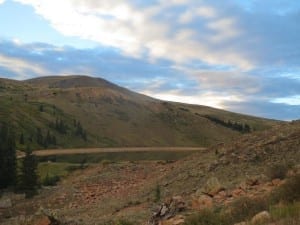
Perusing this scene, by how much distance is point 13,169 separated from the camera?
47938 millimetres

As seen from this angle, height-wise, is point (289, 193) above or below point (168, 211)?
above

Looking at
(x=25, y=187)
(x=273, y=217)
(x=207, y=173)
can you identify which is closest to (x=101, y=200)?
(x=207, y=173)

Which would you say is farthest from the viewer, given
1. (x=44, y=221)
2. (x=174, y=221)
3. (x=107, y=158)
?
(x=107, y=158)

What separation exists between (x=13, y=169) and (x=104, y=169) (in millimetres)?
9074

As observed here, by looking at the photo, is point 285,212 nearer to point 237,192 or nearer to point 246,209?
point 246,209

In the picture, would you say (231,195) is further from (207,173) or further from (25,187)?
(25,187)

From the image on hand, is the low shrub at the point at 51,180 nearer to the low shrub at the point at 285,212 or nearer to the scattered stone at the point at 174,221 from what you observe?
the scattered stone at the point at 174,221

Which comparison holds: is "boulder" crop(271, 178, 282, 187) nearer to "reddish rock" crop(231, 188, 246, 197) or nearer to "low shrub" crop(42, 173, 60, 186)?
"reddish rock" crop(231, 188, 246, 197)

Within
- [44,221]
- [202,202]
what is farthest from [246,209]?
[44,221]

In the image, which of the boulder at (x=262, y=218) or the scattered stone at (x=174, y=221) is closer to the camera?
the boulder at (x=262, y=218)

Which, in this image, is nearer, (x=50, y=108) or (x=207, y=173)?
(x=207, y=173)

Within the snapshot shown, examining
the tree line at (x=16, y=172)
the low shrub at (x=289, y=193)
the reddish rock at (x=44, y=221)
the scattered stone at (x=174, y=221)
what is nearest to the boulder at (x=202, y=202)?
the scattered stone at (x=174, y=221)

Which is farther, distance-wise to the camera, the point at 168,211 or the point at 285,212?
→ the point at 168,211

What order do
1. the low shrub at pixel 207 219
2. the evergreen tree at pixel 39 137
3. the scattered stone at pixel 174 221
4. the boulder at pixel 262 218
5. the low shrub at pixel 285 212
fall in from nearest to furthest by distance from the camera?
the low shrub at pixel 285 212 → the boulder at pixel 262 218 → the low shrub at pixel 207 219 → the scattered stone at pixel 174 221 → the evergreen tree at pixel 39 137
